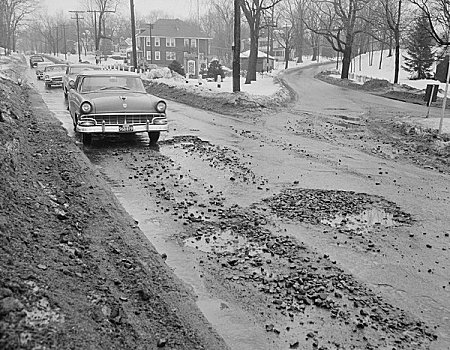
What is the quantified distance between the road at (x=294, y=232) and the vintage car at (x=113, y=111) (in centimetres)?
43

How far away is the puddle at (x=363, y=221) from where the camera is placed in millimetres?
6232

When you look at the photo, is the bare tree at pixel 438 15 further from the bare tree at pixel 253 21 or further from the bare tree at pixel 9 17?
the bare tree at pixel 9 17

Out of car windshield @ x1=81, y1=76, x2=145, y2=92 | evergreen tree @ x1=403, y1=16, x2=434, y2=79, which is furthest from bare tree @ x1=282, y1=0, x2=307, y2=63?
car windshield @ x1=81, y1=76, x2=145, y2=92

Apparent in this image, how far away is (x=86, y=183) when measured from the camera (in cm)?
757

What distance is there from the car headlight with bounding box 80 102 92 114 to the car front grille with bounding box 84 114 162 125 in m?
0.13

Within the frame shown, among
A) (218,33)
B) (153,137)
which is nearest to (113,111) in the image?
(153,137)

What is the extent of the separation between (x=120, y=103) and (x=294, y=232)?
6542mm

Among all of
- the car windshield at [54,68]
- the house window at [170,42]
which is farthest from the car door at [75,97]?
the house window at [170,42]

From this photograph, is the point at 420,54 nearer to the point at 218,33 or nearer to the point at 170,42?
the point at 170,42

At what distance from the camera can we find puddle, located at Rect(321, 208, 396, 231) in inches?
245

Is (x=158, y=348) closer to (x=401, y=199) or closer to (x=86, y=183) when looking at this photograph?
(x=86, y=183)

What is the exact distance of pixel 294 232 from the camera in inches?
234

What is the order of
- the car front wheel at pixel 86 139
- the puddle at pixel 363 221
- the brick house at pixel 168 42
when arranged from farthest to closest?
the brick house at pixel 168 42 → the car front wheel at pixel 86 139 → the puddle at pixel 363 221

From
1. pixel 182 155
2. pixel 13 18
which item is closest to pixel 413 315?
pixel 182 155
